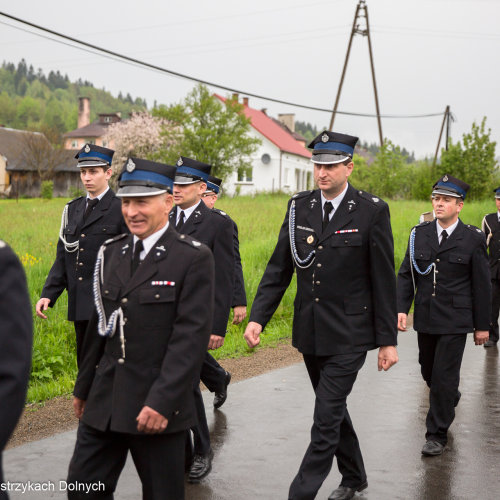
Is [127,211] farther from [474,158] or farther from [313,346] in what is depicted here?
[474,158]

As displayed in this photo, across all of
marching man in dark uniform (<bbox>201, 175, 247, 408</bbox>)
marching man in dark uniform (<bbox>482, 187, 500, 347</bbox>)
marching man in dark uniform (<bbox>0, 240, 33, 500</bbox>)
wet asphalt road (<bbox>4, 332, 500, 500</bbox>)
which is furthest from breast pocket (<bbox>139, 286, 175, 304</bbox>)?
marching man in dark uniform (<bbox>482, 187, 500, 347</bbox>)

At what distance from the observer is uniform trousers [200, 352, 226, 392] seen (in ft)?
22.0

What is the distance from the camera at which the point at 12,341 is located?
7.37ft

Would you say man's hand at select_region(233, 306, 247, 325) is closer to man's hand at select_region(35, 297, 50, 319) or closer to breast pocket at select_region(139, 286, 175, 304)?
man's hand at select_region(35, 297, 50, 319)

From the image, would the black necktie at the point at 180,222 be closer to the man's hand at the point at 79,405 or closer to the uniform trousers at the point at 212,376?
the uniform trousers at the point at 212,376

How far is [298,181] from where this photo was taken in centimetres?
7069

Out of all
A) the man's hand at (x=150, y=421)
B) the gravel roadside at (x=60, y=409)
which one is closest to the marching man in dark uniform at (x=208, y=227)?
the gravel roadside at (x=60, y=409)

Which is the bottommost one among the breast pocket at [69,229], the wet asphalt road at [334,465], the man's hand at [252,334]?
the wet asphalt road at [334,465]

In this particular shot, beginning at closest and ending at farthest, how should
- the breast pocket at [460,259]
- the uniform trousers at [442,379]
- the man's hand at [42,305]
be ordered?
the uniform trousers at [442,379]
the man's hand at [42,305]
the breast pocket at [460,259]

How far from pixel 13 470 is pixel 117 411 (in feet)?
6.98

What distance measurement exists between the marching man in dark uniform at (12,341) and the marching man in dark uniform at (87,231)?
378 cm

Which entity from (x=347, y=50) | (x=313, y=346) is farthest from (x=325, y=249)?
(x=347, y=50)

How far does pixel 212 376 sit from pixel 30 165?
67164mm

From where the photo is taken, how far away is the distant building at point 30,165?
69062mm
